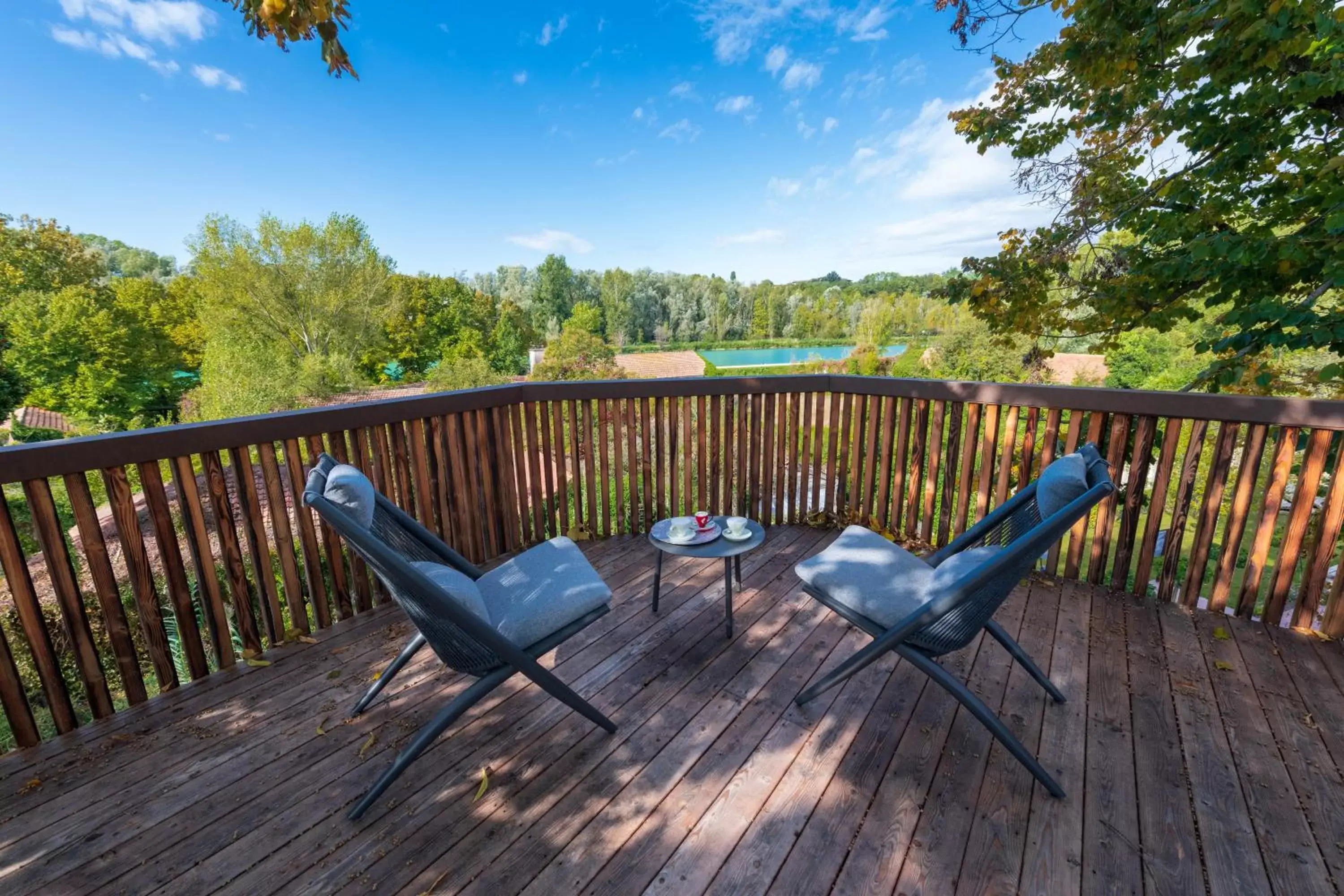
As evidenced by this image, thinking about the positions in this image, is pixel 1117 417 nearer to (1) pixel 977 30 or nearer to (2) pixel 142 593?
(1) pixel 977 30

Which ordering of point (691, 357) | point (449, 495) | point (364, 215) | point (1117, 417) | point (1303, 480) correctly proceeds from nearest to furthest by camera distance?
1. point (1303, 480)
2. point (1117, 417)
3. point (449, 495)
4. point (364, 215)
5. point (691, 357)

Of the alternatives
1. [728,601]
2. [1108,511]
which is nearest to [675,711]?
[728,601]

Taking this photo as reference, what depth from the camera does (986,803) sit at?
1.49 meters

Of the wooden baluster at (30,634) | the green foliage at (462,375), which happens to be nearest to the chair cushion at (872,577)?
the wooden baluster at (30,634)

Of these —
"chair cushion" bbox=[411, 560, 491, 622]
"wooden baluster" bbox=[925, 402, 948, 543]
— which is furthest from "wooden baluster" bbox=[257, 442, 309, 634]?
"wooden baluster" bbox=[925, 402, 948, 543]

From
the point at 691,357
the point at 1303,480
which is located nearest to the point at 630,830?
the point at 1303,480

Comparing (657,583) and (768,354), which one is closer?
(657,583)

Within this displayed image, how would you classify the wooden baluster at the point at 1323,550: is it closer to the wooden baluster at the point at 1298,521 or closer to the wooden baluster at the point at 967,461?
the wooden baluster at the point at 1298,521

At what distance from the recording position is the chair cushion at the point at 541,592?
66.4 inches

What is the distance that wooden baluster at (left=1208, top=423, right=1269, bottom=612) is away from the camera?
231 centimetres

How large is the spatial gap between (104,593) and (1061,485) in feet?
10.8

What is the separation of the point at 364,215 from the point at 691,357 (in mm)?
23139

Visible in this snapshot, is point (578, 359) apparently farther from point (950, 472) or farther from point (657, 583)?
point (657, 583)

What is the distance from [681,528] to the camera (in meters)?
2.44
